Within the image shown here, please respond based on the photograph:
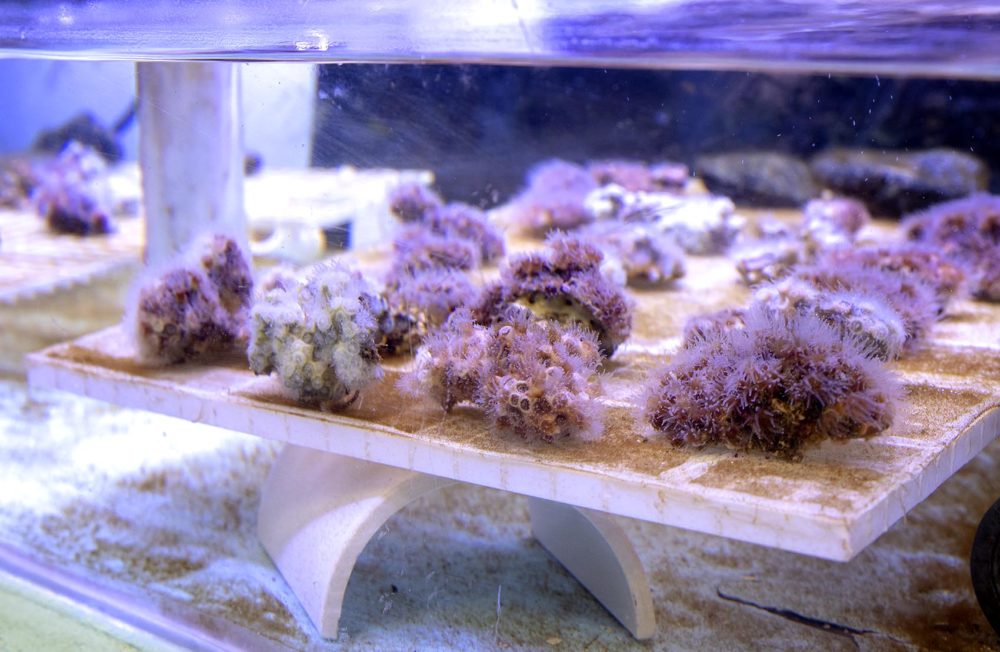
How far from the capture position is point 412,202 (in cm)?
364

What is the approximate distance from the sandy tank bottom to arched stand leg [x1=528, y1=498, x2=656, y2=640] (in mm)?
44

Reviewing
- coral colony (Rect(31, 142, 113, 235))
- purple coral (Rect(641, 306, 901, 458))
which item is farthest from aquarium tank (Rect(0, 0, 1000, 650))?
coral colony (Rect(31, 142, 113, 235))

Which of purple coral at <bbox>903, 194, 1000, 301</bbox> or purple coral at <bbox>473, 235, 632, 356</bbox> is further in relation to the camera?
purple coral at <bbox>903, 194, 1000, 301</bbox>

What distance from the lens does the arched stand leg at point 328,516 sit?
2068mm

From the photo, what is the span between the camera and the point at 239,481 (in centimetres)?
303

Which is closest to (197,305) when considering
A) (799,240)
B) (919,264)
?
(919,264)

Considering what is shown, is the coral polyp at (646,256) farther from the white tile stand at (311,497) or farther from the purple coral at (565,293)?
the white tile stand at (311,497)

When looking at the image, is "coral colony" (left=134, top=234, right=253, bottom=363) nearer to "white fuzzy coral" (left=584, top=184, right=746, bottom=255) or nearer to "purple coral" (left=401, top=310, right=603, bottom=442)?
"purple coral" (left=401, top=310, right=603, bottom=442)

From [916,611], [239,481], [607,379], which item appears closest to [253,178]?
[239,481]

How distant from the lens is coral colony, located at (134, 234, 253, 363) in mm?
2461

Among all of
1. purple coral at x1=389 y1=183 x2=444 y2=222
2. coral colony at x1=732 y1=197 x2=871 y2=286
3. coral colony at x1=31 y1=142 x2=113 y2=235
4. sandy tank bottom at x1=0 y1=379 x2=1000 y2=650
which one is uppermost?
purple coral at x1=389 y1=183 x2=444 y2=222

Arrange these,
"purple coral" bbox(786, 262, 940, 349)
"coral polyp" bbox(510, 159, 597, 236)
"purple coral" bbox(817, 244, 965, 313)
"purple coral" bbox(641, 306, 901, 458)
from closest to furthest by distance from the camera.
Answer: "purple coral" bbox(641, 306, 901, 458) → "purple coral" bbox(786, 262, 940, 349) → "purple coral" bbox(817, 244, 965, 313) → "coral polyp" bbox(510, 159, 597, 236)

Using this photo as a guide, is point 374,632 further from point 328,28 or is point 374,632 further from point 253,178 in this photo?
point 253,178

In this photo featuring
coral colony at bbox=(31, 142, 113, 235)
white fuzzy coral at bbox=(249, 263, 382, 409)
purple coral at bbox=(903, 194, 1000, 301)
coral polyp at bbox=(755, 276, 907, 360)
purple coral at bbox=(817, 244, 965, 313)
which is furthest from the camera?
coral colony at bbox=(31, 142, 113, 235)
